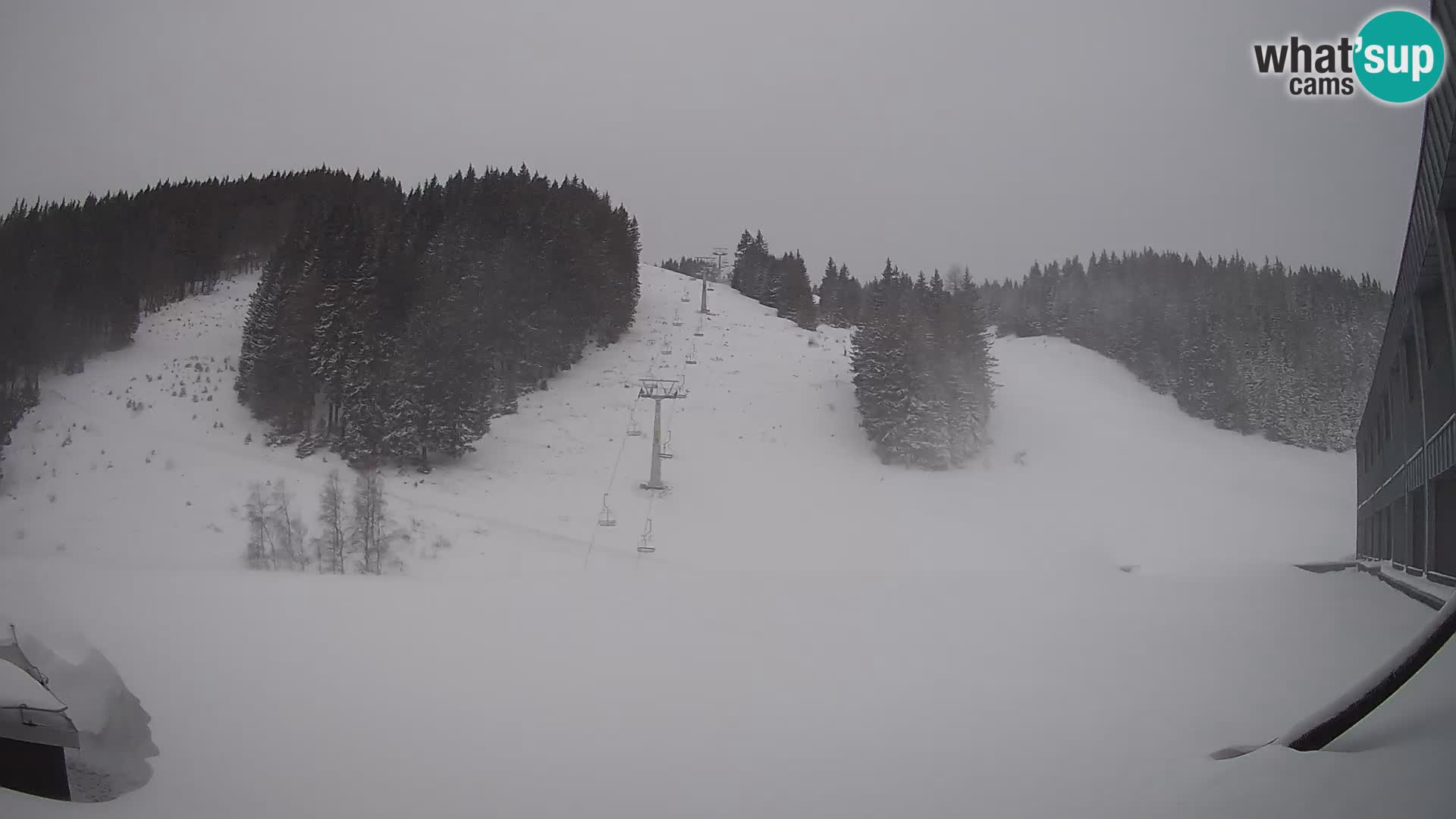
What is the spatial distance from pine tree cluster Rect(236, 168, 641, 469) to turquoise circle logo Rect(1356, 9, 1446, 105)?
16.7 meters

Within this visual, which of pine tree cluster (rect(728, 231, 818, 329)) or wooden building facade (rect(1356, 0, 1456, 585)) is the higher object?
pine tree cluster (rect(728, 231, 818, 329))

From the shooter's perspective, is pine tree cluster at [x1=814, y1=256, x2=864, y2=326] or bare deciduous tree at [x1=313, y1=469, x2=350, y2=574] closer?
bare deciduous tree at [x1=313, y1=469, x2=350, y2=574]

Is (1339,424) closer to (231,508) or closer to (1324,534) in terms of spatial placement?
(1324,534)

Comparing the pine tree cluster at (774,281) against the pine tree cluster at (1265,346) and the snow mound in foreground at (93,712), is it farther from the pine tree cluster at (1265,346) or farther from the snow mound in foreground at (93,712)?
the snow mound in foreground at (93,712)

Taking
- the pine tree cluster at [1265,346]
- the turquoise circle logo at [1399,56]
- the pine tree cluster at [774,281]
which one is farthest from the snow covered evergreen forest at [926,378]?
the turquoise circle logo at [1399,56]

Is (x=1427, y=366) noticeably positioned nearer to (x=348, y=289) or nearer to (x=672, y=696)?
(x=672, y=696)

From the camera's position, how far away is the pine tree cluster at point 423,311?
16016mm

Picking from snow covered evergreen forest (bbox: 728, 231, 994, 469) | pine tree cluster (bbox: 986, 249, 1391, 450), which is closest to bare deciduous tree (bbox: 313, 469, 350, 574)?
pine tree cluster (bbox: 986, 249, 1391, 450)

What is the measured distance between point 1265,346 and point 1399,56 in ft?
55.8

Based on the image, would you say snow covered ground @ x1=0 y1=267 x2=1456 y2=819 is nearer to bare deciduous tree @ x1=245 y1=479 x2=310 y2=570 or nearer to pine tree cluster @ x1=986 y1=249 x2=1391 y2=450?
bare deciduous tree @ x1=245 y1=479 x2=310 y2=570

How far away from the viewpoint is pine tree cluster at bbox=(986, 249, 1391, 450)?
13.6 m

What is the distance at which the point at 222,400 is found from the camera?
14273mm

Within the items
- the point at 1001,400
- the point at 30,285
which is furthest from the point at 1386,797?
the point at 1001,400

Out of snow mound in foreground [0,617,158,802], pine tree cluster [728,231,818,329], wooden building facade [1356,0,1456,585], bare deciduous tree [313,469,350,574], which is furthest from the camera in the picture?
pine tree cluster [728,231,818,329]
